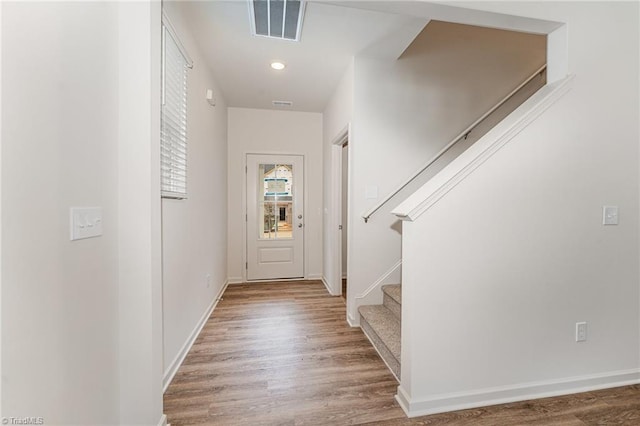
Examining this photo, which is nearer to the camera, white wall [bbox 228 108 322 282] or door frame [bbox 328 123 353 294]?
door frame [bbox 328 123 353 294]

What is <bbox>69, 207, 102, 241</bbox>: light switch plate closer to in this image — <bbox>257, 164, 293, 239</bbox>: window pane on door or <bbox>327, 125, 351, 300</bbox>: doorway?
<bbox>327, 125, 351, 300</bbox>: doorway

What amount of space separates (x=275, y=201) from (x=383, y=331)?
2723 mm

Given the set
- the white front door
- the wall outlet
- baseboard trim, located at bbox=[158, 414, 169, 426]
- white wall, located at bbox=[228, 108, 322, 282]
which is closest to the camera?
baseboard trim, located at bbox=[158, 414, 169, 426]

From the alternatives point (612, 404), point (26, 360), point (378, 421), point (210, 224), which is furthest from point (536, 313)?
point (210, 224)

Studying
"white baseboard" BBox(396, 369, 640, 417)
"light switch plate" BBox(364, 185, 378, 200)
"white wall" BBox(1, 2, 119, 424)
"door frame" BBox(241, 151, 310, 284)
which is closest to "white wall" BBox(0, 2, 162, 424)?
"white wall" BBox(1, 2, 119, 424)

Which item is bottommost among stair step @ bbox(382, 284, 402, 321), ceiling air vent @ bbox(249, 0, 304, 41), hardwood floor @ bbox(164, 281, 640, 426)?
hardwood floor @ bbox(164, 281, 640, 426)

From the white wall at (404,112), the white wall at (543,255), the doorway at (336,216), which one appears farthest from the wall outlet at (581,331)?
the doorway at (336,216)

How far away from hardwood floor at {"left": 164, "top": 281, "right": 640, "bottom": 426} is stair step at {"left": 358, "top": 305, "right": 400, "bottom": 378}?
0.25ft

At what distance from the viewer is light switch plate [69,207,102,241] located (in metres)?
1.06

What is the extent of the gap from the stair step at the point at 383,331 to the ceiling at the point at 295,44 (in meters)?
2.20

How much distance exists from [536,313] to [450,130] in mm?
1887

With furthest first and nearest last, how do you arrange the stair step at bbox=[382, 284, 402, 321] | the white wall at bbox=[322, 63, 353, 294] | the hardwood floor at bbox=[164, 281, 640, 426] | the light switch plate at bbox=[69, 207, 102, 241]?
the white wall at bbox=[322, 63, 353, 294], the stair step at bbox=[382, 284, 402, 321], the hardwood floor at bbox=[164, 281, 640, 426], the light switch plate at bbox=[69, 207, 102, 241]

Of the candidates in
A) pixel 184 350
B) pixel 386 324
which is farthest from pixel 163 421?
pixel 386 324

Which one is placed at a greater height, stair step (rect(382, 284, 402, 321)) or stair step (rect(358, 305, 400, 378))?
stair step (rect(382, 284, 402, 321))
